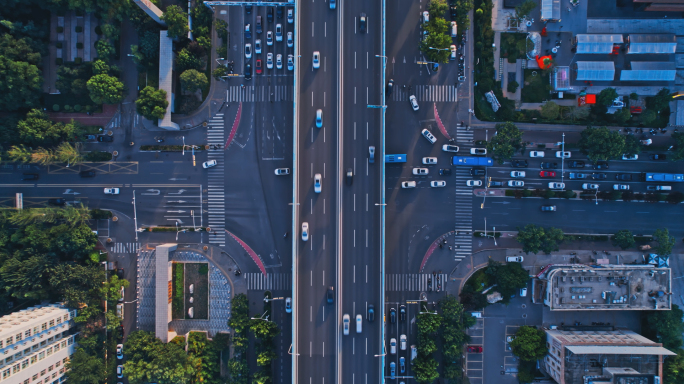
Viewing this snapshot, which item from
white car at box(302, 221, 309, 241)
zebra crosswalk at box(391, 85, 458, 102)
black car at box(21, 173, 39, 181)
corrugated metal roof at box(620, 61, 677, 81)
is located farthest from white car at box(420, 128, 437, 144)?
black car at box(21, 173, 39, 181)

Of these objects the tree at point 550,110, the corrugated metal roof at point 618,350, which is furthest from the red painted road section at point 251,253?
the tree at point 550,110

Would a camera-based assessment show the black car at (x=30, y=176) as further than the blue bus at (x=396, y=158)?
Yes

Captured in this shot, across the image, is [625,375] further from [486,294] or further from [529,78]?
[529,78]

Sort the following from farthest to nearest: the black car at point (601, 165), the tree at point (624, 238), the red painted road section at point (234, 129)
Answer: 1. the red painted road section at point (234, 129)
2. the black car at point (601, 165)
3. the tree at point (624, 238)

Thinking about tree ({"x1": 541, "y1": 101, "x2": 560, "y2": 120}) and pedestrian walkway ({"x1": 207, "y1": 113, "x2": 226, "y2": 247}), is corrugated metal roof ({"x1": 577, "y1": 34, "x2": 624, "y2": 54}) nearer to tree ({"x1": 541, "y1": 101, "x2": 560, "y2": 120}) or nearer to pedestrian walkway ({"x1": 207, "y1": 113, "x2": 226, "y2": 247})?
tree ({"x1": 541, "y1": 101, "x2": 560, "y2": 120})

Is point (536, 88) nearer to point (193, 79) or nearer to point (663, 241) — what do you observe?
point (663, 241)

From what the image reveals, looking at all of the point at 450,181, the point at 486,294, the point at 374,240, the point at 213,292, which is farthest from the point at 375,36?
the point at 213,292

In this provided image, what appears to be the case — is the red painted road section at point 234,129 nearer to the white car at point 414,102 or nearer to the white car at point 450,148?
the white car at point 414,102
